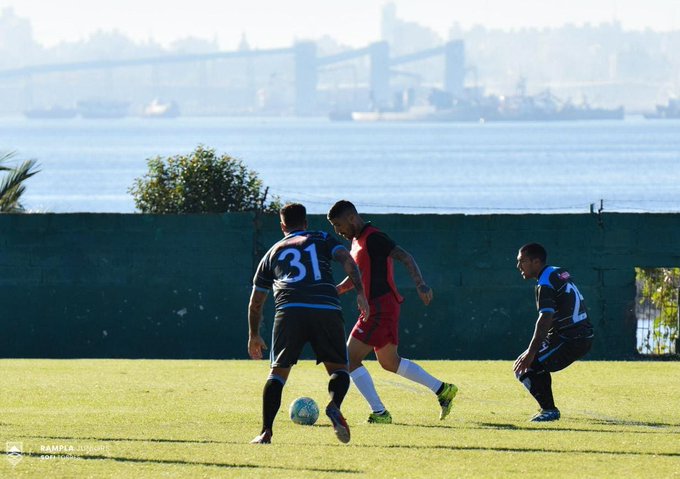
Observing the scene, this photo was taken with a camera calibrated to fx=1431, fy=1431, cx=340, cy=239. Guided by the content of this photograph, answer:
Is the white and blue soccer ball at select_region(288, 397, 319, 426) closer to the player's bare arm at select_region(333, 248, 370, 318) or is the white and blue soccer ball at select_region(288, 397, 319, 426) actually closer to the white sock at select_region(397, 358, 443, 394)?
the white sock at select_region(397, 358, 443, 394)

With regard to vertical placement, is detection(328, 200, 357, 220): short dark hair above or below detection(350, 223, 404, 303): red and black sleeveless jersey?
above

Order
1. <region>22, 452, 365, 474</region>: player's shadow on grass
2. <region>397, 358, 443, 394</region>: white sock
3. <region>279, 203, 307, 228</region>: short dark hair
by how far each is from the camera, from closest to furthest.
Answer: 1. <region>22, 452, 365, 474</region>: player's shadow on grass
2. <region>279, 203, 307, 228</region>: short dark hair
3. <region>397, 358, 443, 394</region>: white sock

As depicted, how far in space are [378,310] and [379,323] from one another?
0.34 feet

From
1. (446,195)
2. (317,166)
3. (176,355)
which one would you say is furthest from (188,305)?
(317,166)

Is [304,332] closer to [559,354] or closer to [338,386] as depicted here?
[338,386]

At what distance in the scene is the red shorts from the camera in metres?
11.2

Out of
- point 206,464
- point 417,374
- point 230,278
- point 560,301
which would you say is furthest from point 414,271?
point 230,278

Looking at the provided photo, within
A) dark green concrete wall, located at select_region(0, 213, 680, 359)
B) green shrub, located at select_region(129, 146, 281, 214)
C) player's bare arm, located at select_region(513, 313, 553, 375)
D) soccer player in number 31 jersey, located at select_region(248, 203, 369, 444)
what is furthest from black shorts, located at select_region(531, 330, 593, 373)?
green shrub, located at select_region(129, 146, 281, 214)

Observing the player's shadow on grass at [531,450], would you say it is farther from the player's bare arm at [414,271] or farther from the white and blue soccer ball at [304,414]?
the player's bare arm at [414,271]

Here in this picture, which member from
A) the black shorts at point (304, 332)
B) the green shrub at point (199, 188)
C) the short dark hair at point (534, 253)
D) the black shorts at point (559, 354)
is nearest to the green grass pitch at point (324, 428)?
the black shorts at point (559, 354)

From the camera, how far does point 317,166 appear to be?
132625 millimetres

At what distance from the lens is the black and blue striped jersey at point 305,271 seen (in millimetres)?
9773

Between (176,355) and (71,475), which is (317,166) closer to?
(176,355)

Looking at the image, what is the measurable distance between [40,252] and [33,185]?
93.1 metres
